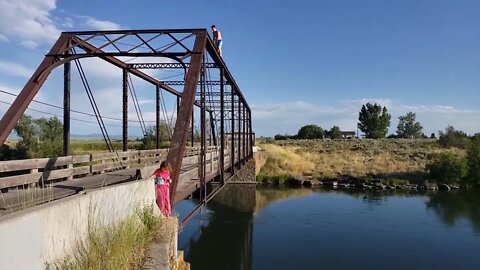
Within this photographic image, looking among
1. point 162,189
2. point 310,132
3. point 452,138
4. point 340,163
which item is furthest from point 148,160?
point 310,132

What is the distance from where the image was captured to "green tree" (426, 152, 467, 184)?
5062 cm

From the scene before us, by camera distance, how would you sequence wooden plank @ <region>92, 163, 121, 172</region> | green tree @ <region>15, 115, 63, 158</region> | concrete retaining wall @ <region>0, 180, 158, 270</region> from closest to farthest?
concrete retaining wall @ <region>0, 180, 158, 270</region> → wooden plank @ <region>92, 163, 121, 172</region> → green tree @ <region>15, 115, 63, 158</region>

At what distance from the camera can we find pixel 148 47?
45.6 ft

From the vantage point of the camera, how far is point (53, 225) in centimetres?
441

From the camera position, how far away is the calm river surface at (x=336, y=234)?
2253 cm

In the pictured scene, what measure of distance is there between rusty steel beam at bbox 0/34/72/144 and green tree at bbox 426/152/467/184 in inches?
1859

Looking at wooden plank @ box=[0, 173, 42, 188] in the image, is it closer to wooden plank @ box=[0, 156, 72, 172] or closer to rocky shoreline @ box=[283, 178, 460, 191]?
wooden plank @ box=[0, 156, 72, 172]

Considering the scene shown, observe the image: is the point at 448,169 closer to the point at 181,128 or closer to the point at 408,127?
the point at 181,128

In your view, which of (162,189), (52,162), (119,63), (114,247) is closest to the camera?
(114,247)

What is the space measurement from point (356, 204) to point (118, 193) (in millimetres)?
35555

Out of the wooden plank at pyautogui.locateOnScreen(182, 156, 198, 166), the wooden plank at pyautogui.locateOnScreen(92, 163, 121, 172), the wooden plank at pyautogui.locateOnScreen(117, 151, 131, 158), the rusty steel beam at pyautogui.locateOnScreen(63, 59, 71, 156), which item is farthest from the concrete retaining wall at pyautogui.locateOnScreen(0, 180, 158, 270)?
the wooden plank at pyautogui.locateOnScreen(182, 156, 198, 166)

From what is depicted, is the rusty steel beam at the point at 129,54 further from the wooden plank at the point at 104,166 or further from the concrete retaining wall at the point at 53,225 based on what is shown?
the concrete retaining wall at the point at 53,225

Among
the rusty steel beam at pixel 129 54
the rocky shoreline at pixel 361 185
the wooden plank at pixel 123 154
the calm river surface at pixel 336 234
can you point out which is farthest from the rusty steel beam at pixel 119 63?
the rocky shoreline at pixel 361 185

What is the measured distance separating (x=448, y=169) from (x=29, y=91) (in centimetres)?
4871
